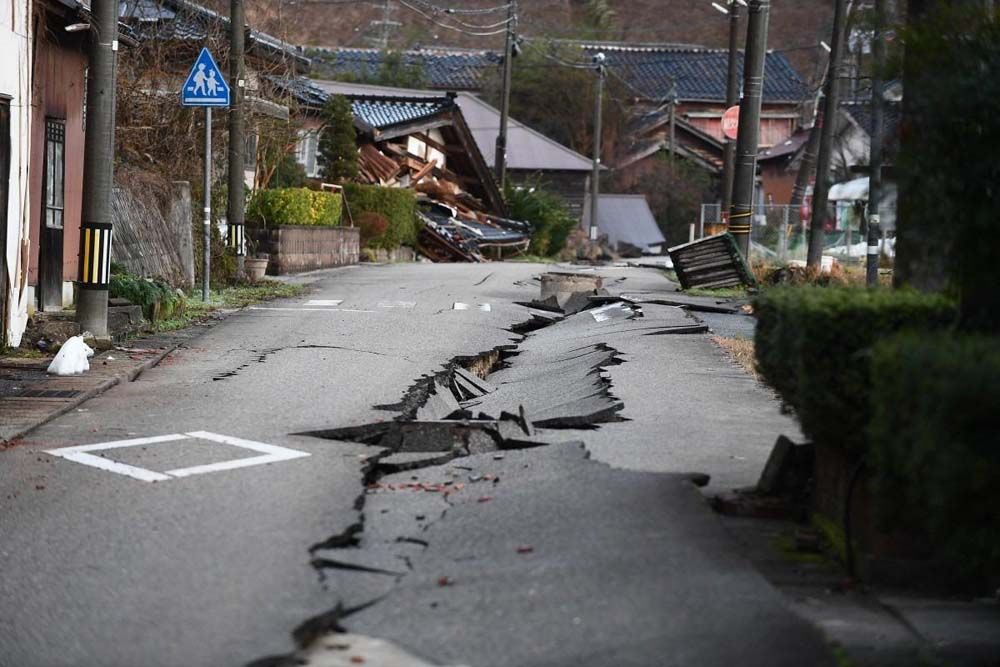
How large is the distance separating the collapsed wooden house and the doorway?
19.1m

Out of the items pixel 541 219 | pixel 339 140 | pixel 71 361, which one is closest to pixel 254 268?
pixel 71 361

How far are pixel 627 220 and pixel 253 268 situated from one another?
36425mm

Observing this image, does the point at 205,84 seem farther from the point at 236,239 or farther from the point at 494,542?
the point at 494,542

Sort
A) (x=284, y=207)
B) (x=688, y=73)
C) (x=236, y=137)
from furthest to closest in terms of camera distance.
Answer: (x=688, y=73) → (x=284, y=207) → (x=236, y=137)

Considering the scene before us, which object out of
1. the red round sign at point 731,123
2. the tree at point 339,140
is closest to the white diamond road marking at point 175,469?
the red round sign at point 731,123

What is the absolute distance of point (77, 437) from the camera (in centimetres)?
920

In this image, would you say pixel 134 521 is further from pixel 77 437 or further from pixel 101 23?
pixel 101 23

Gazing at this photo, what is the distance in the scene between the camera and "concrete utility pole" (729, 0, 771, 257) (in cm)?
2281

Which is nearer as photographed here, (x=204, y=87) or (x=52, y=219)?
(x=52, y=219)

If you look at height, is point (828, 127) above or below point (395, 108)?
below

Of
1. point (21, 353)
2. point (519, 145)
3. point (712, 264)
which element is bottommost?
point (21, 353)

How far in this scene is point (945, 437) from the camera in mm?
4680

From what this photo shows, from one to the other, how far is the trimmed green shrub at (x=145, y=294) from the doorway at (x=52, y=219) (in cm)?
69

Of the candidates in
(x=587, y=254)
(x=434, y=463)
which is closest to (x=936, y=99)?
(x=434, y=463)
